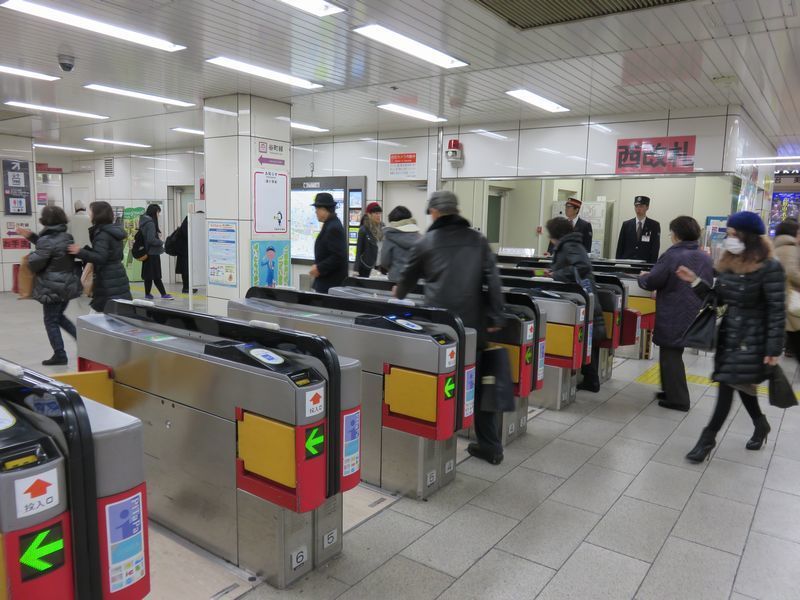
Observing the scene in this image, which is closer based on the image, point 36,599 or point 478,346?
point 36,599

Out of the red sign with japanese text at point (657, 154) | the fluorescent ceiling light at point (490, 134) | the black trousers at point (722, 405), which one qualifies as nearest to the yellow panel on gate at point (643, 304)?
the red sign with japanese text at point (657, 154)

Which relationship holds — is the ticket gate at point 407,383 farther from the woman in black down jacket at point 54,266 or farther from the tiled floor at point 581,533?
the woman in black down jacket at point 54,266

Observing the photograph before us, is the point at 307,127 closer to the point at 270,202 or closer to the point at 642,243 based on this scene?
the point at 270,202

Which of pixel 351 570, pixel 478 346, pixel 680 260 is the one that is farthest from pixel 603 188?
pixel 351 570

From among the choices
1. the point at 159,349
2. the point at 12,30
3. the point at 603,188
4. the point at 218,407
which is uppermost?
the point at 12,30

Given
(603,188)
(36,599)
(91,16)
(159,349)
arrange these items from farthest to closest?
(603,188), (91,16), (159,349), (36,599)

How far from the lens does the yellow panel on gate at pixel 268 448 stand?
2020 mm

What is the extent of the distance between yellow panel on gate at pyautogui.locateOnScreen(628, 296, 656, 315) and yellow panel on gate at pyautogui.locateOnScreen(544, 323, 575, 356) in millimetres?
2183

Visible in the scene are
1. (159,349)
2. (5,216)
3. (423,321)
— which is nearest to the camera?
(159,349)

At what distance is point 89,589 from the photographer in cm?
138

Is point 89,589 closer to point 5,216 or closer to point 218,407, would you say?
point 218,407

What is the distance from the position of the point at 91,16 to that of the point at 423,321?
140 inches

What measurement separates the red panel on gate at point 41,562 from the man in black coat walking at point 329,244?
12.1ft

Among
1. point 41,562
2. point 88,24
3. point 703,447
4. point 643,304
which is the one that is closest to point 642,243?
point 643,304
